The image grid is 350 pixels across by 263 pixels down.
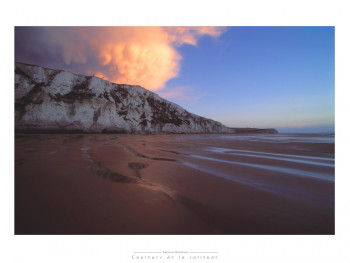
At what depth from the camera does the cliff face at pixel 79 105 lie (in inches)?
543

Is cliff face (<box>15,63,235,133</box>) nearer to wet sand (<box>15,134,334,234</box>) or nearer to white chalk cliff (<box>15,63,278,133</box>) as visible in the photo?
white chalk cliff (<box>15,63,278,133</box>)

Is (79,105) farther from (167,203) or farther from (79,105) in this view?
(167,203)

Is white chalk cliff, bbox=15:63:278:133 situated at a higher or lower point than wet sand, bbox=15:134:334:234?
higher

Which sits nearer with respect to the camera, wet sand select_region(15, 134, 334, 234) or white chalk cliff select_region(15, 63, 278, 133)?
wet sand select_region(15, 134, 334, 234)

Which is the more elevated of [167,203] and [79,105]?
[79,105]

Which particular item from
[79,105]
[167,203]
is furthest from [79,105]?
[167,203]

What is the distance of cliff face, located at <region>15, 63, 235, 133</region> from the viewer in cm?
1380

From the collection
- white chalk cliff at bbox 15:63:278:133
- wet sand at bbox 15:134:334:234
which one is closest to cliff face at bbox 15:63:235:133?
white chalk cliff at bbox 15:63:278:133

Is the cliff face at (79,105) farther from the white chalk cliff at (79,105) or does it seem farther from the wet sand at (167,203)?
the wet sand at (167,203)

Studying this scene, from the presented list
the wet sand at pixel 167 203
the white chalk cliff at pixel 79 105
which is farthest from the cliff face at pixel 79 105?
the wet sand at pixel 167 203

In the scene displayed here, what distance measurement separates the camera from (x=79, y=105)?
54.2ft

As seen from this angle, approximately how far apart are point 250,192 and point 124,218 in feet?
4.99
